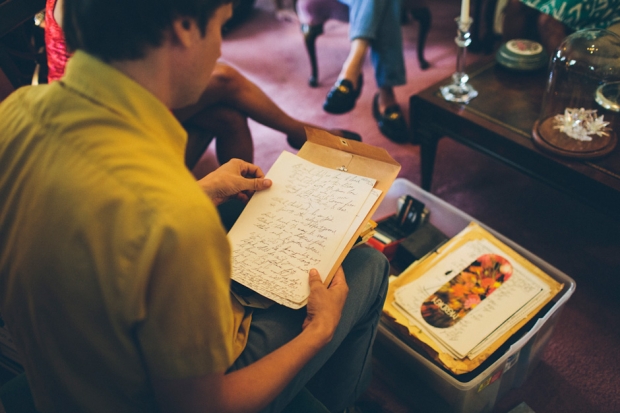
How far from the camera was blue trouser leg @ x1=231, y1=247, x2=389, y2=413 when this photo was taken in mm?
745

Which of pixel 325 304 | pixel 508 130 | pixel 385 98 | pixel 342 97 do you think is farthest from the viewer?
pixel 385 98

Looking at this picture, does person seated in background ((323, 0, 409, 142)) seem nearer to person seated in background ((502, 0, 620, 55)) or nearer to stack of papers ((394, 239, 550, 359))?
person seated in background ((502, 0, 620, 55))

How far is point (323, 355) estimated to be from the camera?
773mm

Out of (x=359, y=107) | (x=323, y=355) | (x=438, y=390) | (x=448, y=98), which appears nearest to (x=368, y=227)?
(x=323, y=355)

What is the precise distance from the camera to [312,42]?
2.11 m

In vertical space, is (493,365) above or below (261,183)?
below

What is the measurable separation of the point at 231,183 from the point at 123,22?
419 mm

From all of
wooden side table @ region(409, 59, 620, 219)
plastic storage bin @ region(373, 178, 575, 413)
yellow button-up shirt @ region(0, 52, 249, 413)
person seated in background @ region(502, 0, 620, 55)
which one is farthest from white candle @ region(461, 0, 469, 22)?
yellow button-up shirt @ region(0, 52, 249, 413)

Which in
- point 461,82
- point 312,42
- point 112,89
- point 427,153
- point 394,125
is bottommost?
point 394,125

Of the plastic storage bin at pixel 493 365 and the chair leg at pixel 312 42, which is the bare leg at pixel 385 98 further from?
the plastic storage bin at pixel 493 365

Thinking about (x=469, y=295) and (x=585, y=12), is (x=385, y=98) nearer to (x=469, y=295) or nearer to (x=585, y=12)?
(x=585, y=12)

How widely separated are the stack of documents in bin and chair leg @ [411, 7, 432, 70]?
1273 millimetres

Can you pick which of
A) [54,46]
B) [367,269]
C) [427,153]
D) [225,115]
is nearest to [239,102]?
[225,115]

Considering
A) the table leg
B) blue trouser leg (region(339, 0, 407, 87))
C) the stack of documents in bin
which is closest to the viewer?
the stack of documents in bin
